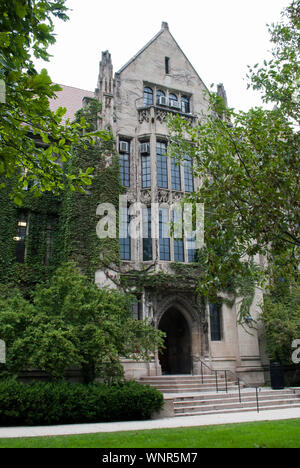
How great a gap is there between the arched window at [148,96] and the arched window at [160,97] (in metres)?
0.37

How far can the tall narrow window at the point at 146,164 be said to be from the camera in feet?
76.7

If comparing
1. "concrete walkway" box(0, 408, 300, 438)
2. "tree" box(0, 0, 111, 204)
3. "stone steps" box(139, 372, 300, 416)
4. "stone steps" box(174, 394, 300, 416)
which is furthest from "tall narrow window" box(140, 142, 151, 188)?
"tree" box(0, 0, 111, 204)

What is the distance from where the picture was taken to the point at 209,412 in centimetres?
1516

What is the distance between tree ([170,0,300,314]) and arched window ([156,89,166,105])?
42.4 feet

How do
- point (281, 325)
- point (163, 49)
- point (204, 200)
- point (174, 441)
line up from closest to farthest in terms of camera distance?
point (174, 441), point (204, 200), point (281, 325), point (163, 49)

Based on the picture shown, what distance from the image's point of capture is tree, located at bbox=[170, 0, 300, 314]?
10922mm

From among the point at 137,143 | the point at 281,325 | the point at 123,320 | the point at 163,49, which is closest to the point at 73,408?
the point at 123,320

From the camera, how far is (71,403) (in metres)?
12.8

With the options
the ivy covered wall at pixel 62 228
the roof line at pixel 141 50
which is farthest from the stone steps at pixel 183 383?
the roof line at pixel 141 50

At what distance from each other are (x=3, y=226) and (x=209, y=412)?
12.2m

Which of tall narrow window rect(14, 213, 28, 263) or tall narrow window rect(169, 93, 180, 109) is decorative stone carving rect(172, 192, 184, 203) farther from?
tall narrow window rect(14, 213, 28, 263)

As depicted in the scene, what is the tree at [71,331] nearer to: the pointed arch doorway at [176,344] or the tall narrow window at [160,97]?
the pointed arch doorway at [176,344]

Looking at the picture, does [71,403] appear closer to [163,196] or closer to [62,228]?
[62,228]
